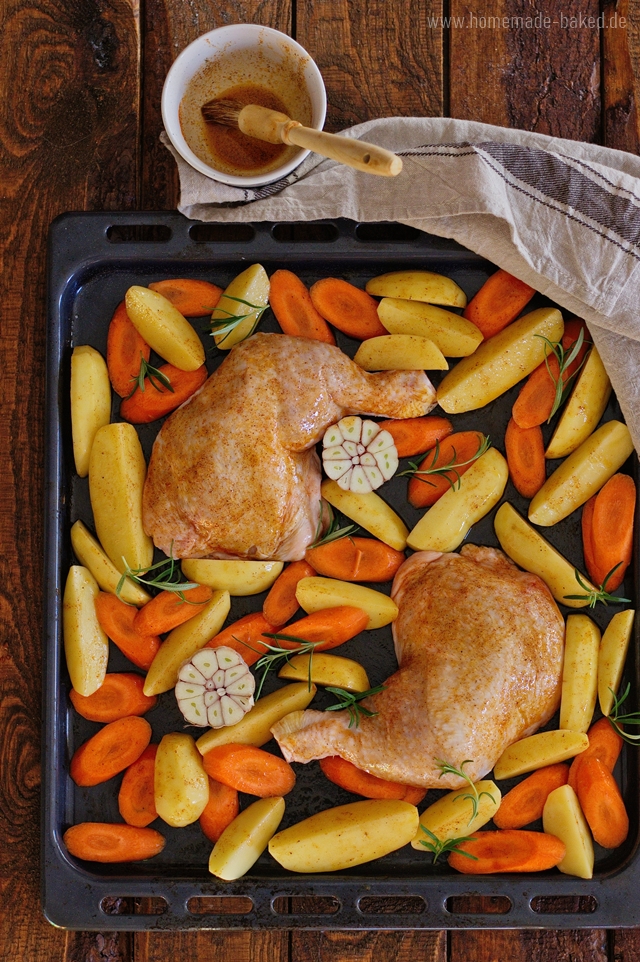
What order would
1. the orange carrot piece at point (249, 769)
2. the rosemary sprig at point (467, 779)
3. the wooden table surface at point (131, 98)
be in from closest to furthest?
the rosemary sprig at point (467, 779) < the orange carrot piece at point (249, 769) < the wooden table surface at point (131, 98)

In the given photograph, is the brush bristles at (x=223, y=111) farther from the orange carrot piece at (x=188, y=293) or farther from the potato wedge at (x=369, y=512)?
the potato wedge at (x=369, y=512)

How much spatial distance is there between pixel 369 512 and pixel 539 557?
1.54 feet

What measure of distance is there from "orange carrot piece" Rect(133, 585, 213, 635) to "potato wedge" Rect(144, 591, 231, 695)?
0.02 m

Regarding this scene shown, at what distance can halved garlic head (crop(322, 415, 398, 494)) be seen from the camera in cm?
222

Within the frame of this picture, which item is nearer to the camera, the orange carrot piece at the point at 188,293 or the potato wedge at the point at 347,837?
the potato wedge at the point at 347,837

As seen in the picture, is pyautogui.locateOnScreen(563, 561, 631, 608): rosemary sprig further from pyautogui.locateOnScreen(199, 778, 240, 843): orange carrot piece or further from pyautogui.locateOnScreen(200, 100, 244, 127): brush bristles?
pyautogui.locateOnScreen(200, 100, 244, 127): brush bristles

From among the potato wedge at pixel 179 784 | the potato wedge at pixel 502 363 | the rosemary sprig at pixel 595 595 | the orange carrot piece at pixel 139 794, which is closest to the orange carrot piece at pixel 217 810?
the potato wedge at pixel 179 784

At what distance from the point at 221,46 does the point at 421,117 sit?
0.58 m

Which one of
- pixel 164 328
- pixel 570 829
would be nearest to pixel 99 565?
pixel 164 328

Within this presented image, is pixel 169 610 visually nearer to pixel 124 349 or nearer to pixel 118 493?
pixel 118 493

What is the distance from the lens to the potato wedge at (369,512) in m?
2.25

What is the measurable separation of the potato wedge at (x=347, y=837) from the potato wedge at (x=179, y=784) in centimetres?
22

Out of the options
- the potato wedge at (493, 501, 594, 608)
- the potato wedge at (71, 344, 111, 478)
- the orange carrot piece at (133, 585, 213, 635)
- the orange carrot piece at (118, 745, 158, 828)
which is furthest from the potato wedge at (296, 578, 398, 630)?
the potato wedge at (71, 344, 111, 478)

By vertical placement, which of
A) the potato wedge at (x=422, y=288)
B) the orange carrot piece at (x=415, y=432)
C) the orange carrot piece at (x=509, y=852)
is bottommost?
the orange carrot piece at (x=509, y=852)
